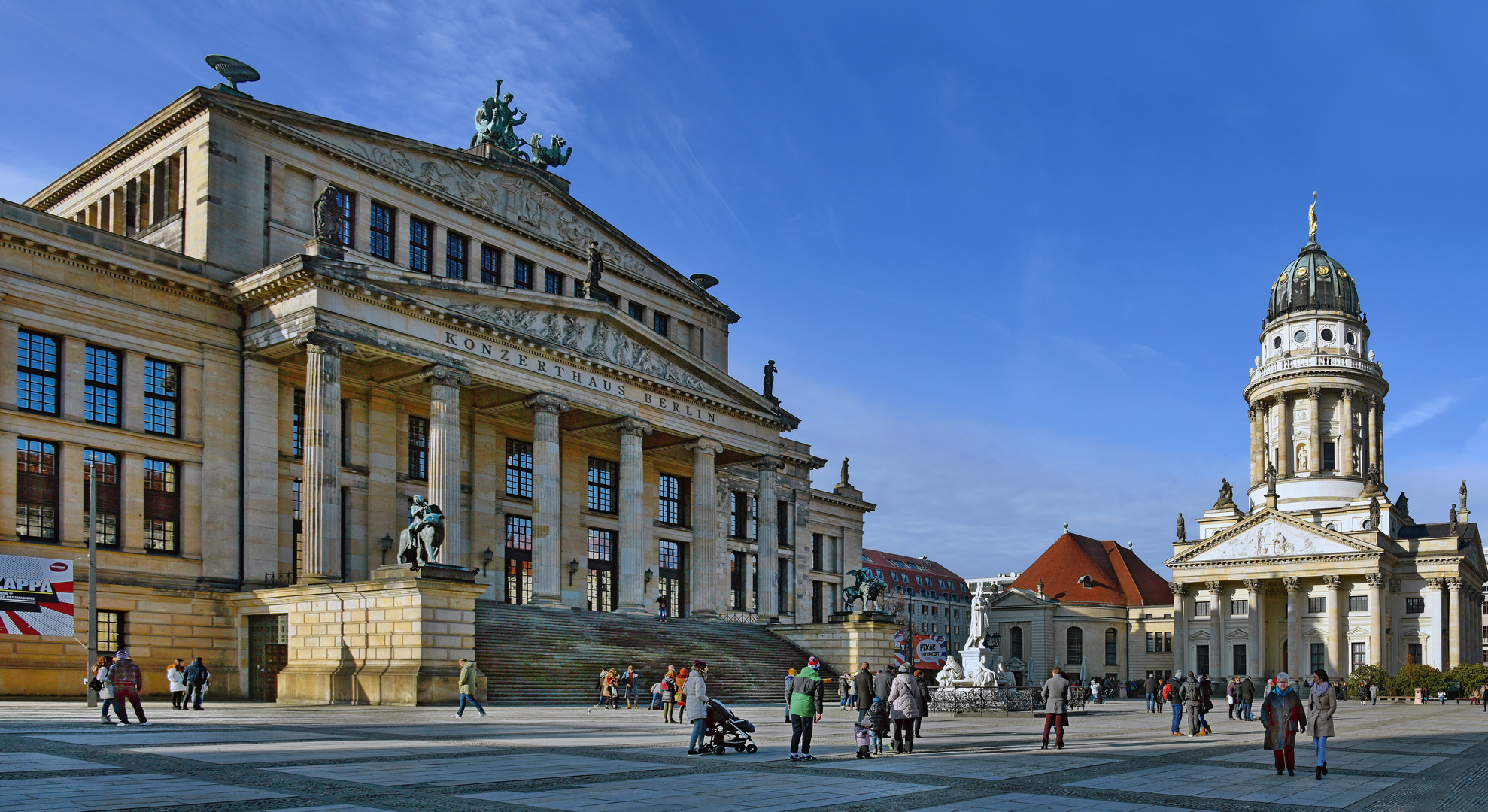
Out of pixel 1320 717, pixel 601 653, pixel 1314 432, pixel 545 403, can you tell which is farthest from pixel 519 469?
pixel 1314 432

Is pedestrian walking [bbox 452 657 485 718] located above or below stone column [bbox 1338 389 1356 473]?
below

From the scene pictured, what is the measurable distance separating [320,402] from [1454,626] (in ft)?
318

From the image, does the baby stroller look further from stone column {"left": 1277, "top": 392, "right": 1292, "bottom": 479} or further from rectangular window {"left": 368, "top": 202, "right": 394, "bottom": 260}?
stone column {"left": 1277, "top": 392, "right": 1292, "bottom": 479}

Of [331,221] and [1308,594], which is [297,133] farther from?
[1308,594]

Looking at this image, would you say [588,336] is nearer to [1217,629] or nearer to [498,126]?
[498,126]

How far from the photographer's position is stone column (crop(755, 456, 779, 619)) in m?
57.3

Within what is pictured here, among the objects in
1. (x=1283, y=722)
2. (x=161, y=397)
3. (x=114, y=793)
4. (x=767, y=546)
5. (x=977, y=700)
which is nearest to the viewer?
(x=114, y=793)

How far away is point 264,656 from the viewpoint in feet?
130

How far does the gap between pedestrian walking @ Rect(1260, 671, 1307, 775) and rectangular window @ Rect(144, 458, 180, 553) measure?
3340cm

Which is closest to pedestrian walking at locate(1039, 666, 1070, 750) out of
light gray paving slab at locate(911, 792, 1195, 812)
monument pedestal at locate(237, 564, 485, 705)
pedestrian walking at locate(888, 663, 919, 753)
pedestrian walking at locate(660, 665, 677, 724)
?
pedestrian walking at locate(888, 663, 919, 753)

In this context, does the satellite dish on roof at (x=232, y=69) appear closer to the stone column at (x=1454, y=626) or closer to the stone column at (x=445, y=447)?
the stone column at (x=445, y=447)

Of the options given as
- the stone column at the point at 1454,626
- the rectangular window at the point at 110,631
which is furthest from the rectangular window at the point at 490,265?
the stone column at the point at 1454,626

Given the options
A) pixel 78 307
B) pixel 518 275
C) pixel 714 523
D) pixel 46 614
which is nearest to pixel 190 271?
pixel 78 307

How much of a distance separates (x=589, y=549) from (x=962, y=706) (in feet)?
71.2
